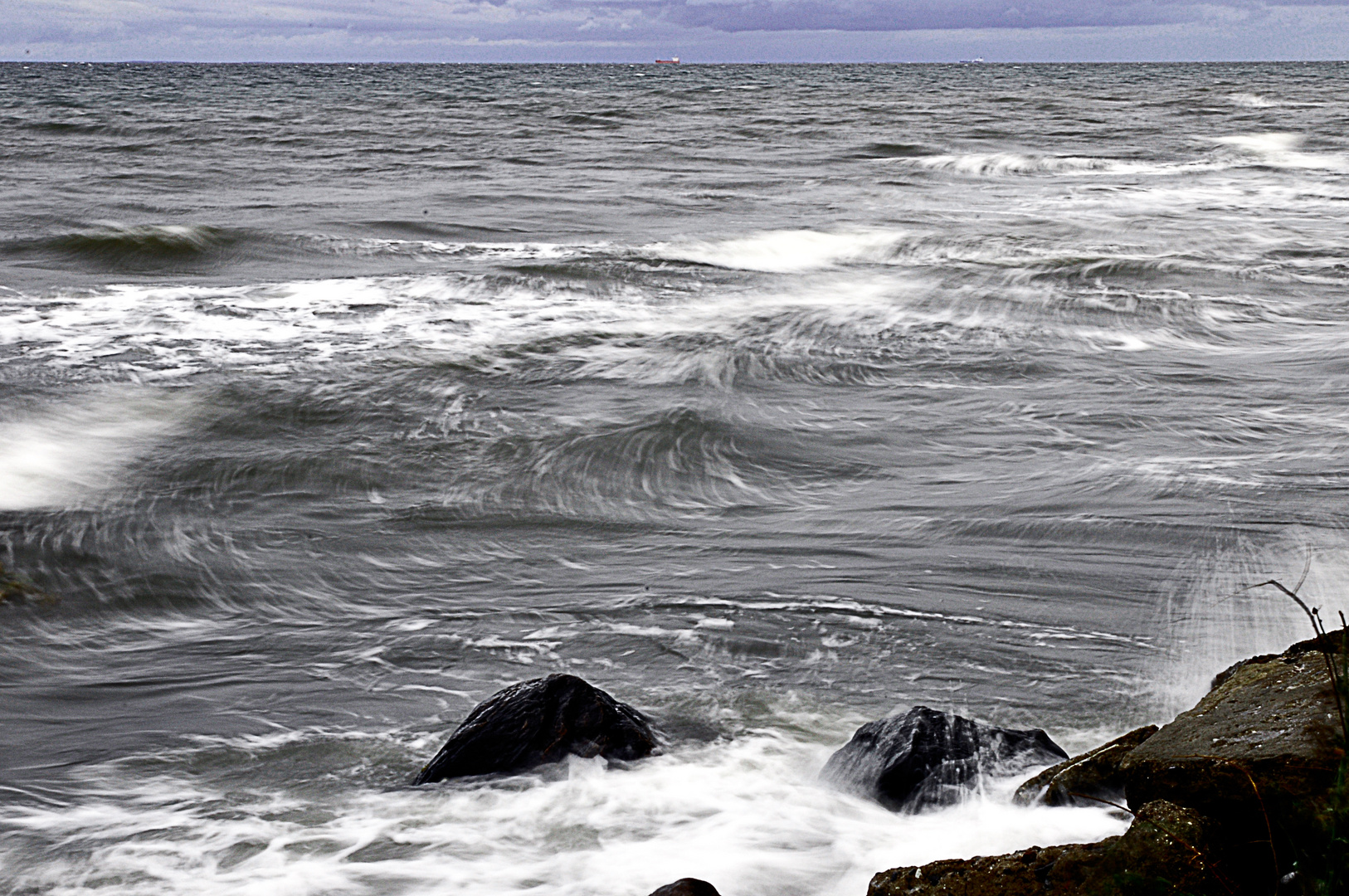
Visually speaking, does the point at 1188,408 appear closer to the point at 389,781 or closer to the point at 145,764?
the point at 389,781

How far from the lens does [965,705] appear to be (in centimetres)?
334

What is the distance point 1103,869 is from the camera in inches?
76.0

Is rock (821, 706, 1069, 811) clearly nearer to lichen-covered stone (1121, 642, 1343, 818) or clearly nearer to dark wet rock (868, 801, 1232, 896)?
lichen-covered stone (1121, 642, 1343, 818)

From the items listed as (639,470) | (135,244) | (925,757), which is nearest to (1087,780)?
(925,757)

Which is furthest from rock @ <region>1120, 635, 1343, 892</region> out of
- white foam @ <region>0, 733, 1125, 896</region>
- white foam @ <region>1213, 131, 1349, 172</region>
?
white foam @ <region>1213, 131, 1349, 172</region>

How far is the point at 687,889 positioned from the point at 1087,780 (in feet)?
3.26

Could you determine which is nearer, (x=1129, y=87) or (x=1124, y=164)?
(x=1124, y=164)

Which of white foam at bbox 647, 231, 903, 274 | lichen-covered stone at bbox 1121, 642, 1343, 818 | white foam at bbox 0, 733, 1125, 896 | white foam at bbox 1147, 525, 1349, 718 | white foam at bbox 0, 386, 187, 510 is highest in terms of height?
white foam at bbox 647, 231, 903, 274

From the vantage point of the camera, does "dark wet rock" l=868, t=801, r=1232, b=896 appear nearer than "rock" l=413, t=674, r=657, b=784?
Yes

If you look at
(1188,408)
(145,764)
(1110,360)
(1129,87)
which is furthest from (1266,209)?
(1129,87)

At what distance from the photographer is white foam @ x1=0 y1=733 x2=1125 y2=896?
2.59 m

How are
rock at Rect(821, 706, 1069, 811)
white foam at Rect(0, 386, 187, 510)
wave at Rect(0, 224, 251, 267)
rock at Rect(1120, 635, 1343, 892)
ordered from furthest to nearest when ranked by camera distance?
1. wave at Rect(0, 224, 251, 267)
2. white foam at Rect(0, 386, 187, 510)
3. rock at Rect(821, 706, 1069, 811)
4. rock at Rect(1120, 635, 1343, 892)

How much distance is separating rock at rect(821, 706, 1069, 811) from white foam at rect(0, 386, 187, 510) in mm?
3759

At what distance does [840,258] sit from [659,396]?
5.17 meters
